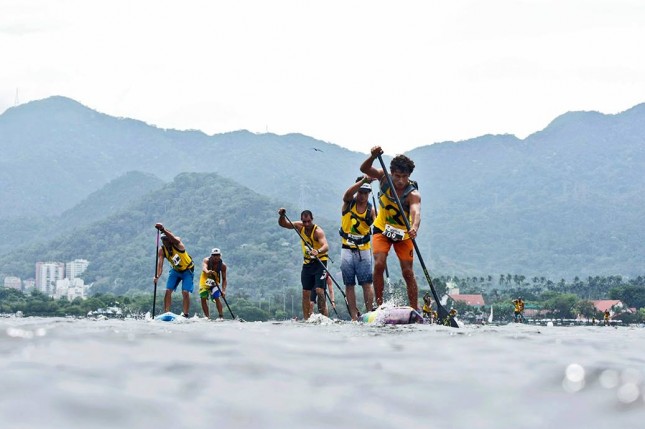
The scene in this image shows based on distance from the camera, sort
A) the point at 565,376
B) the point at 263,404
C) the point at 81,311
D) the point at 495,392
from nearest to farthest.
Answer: the point at 263,404 → the point at 495,392 → the point at 565,376 → the point at 81,311

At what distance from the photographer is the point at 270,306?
182m

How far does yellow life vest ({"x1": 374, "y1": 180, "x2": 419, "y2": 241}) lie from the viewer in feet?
42.6

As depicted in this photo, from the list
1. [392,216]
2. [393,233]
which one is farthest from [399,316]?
[392,216]

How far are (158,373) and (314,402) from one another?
1.15 m

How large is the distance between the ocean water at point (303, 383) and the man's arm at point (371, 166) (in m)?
5.24

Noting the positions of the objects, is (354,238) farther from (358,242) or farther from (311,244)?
(311,244)

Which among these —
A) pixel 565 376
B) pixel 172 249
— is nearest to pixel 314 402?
pixel 565 376

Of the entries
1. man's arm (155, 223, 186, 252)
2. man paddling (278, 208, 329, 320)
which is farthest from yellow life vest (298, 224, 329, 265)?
man's arm (155, 223, 186, 252)

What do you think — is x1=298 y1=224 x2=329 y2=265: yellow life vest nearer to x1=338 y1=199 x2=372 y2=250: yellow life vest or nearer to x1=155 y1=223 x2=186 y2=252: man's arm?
x1=338 y1=199 x2=372 y2=250: yellow life vest

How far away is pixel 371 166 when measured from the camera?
1328cm

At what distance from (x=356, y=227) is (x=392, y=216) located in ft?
6.56

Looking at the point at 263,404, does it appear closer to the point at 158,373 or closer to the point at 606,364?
the point at 158,373

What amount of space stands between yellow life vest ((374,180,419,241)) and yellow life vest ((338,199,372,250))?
1730mm

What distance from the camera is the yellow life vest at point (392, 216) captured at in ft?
42.6
